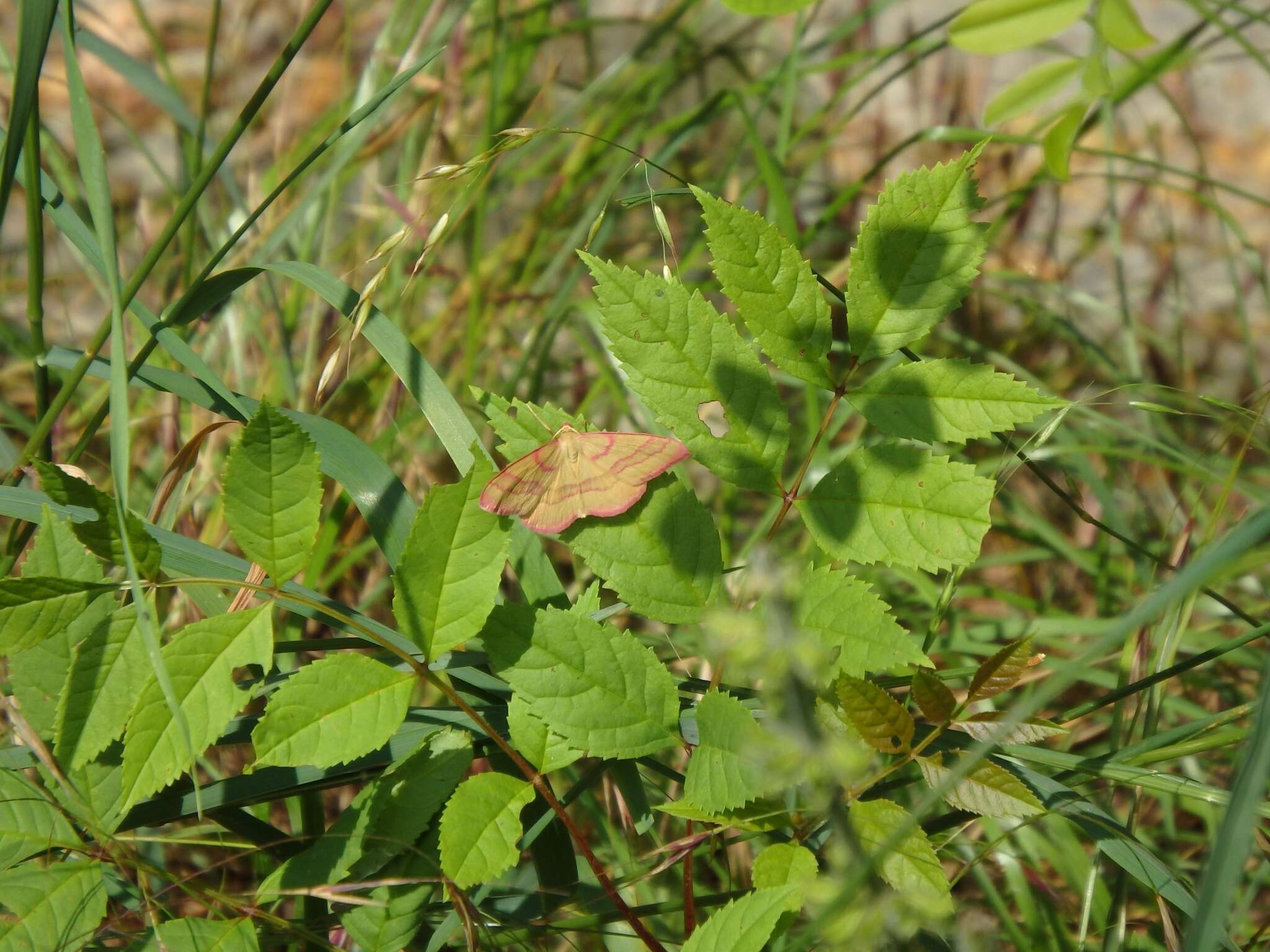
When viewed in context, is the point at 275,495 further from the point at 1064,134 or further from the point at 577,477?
the point at 1064,134

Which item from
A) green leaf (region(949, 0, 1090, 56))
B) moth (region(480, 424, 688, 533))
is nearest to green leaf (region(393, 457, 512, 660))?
moth (region(480, 424, 688, 533))

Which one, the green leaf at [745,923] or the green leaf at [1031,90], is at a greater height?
the green leaf at [1031,90]

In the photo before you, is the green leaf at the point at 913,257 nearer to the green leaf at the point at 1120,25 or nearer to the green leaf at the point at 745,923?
the green leaf at the point at 1120,25

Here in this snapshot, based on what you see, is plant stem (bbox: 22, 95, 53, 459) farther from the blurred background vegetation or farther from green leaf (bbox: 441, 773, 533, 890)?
green leaf (bbox: 441, 773, 533, 890)

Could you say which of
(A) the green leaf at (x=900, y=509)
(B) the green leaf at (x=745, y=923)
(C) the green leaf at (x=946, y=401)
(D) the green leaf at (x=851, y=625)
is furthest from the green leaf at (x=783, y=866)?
(C) the green leaf at (x=946, y=401)

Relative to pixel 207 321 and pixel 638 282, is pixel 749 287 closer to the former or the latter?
pixel 638 282

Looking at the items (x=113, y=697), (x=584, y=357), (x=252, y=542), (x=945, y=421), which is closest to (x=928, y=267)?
(x=945, y=421)
